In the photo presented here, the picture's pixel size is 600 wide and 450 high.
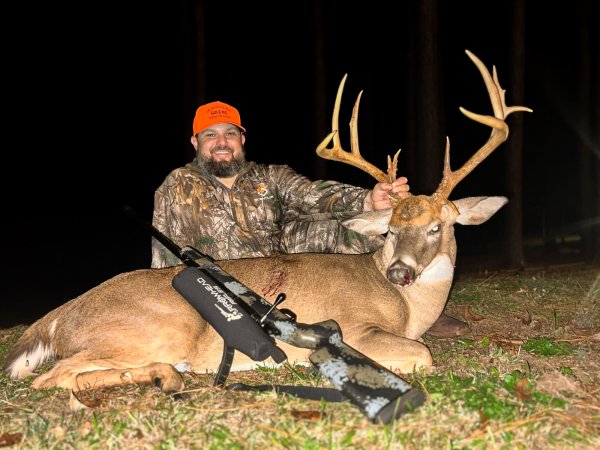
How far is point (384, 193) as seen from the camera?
16.4 ft

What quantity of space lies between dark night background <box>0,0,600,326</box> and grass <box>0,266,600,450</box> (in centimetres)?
1561

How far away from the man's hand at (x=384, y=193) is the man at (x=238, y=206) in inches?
14.6

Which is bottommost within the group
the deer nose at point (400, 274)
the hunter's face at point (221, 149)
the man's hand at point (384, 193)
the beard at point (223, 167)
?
the deer nose at point (400, 274)

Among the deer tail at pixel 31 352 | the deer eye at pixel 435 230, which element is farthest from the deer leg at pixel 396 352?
the deer tail at pixel 31 352

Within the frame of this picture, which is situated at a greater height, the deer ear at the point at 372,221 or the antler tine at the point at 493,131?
the antler tine at the point at 493,131

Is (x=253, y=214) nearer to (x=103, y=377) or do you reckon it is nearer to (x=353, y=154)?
(x=353, y=154)

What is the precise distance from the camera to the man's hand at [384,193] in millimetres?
4840

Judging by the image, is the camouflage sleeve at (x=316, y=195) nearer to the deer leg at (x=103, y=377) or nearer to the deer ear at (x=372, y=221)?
the deer ear at (x=372, y=221)

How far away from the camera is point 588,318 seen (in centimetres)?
548

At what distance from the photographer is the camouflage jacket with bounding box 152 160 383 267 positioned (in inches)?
230

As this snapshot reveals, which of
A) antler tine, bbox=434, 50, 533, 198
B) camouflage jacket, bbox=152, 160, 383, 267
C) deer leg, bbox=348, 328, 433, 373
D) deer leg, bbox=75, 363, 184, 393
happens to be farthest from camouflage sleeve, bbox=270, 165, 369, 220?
deer leg, bbox=75, 363, 184, 393

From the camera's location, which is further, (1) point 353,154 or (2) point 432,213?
(1) point 353,154

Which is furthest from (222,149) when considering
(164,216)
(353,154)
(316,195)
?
(353,154)

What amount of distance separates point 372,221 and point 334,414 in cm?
226
